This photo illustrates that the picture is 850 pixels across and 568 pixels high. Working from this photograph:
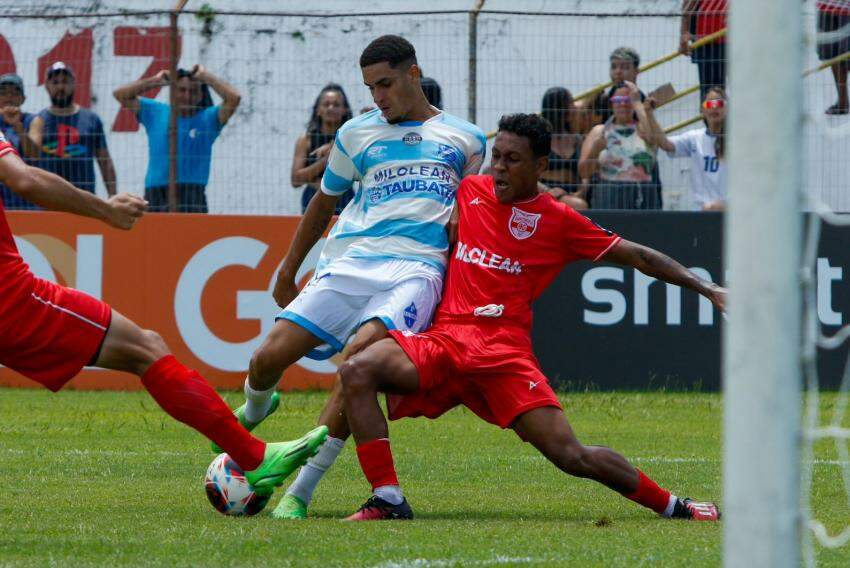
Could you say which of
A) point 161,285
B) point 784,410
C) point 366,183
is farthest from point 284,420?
point 784,410

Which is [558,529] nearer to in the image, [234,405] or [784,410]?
[784,410]

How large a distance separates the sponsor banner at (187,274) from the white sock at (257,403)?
17.8 feet

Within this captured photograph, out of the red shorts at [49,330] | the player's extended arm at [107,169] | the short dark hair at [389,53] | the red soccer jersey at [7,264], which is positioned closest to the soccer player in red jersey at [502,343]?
the short dark hair at [389,53]

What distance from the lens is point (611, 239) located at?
21.5 ft

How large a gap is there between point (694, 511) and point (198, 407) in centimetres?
219

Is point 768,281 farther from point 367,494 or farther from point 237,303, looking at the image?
point 237,303

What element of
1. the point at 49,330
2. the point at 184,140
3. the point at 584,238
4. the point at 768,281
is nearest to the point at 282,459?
the point at 49,330

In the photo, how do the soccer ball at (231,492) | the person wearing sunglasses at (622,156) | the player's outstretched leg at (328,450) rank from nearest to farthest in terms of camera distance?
the soccer ball at (231,492)
the player's outstretched leg at (328,450)
the person wearing sunglasses at (622,156)

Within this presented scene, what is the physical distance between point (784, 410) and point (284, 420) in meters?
7.40

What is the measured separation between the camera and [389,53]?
6.88 m

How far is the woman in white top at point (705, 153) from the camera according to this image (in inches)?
505

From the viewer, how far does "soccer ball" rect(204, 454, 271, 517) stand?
618cm

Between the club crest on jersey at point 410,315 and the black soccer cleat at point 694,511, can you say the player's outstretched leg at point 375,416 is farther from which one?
the black soccer cleat at point 694,511

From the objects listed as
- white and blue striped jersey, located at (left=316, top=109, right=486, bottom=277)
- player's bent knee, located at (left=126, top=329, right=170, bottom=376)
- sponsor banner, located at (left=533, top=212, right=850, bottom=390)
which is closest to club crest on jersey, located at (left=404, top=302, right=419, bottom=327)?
white and blue striped jersey, located at (left=316, top=109, right=486, bottom=277)
